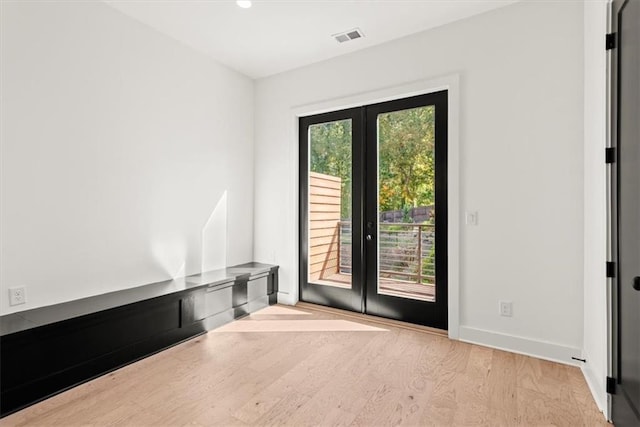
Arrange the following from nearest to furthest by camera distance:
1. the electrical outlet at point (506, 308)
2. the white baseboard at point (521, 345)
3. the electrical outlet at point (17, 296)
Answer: the electrical outlet at point (17, 296)
the white baseboard at point (521, 345)
the electrical outlet at point (506, 308)

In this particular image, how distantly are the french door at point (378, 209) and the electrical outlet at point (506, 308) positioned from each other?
1.60ft

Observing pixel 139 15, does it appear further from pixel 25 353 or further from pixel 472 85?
pixel 472 85

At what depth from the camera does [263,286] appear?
158 inches

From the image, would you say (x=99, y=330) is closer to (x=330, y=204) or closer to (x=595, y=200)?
(x=330, y=204)

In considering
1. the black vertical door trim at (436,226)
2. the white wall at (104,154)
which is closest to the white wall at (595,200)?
the black vertical door trim at (436,226)

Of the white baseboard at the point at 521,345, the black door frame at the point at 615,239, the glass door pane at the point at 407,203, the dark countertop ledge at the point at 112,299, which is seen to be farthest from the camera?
the glass door pane at the point at 407,203

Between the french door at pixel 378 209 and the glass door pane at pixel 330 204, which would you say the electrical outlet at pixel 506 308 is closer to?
the french door at pixel 378 209

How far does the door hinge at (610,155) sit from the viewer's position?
1.87 m

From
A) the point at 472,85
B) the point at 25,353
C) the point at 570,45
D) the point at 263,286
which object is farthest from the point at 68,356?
the point at 570,45

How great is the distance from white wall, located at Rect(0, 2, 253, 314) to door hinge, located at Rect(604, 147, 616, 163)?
3.43 meters

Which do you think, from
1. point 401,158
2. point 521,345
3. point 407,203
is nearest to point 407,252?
point 407,203

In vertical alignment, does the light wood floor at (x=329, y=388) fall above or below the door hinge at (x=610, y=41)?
below

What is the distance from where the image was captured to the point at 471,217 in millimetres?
2984

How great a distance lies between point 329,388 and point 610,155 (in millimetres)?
2168
